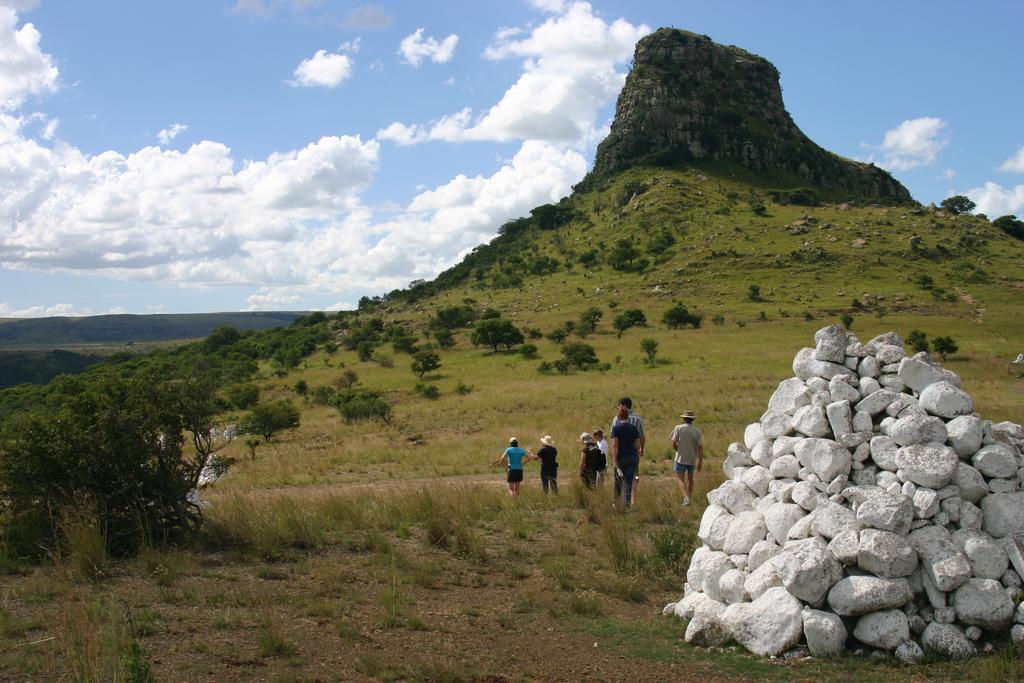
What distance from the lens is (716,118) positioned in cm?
13262

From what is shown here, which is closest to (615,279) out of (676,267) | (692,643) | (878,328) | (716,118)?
(676,267)

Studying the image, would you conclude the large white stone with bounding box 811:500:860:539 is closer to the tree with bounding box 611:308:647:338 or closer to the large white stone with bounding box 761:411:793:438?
the large white stone with bounding box 761:411:793:438

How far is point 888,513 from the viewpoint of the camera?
6.34 m

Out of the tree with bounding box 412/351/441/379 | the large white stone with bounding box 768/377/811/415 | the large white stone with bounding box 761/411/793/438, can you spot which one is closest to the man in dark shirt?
the large white stone with bounding box 768/377/811/415

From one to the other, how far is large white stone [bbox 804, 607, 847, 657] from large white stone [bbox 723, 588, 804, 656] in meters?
0.09

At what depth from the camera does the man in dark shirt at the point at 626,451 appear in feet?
38.3

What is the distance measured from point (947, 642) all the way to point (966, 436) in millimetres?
1965

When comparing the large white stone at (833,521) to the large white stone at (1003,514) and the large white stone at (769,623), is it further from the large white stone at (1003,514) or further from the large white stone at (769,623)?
the large white stone at (1003,514)

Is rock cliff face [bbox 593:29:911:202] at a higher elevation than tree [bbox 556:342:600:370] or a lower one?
higher

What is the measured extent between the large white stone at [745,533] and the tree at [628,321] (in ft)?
162

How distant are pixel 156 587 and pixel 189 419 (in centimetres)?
280

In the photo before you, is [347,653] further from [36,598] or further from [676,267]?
→ [676,267]

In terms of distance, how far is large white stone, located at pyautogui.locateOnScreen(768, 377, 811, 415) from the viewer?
8.02m

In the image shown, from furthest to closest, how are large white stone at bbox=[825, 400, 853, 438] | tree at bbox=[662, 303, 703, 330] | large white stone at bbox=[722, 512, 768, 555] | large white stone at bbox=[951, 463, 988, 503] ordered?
tree at bbox=[662, 303, 703, 330] → large white stone at bbox=[825, 400, 853, 438] → large white stone at bbox=[722, 512, 768, 555] → large white stone at bbox=[951, 463, 988, 503]
